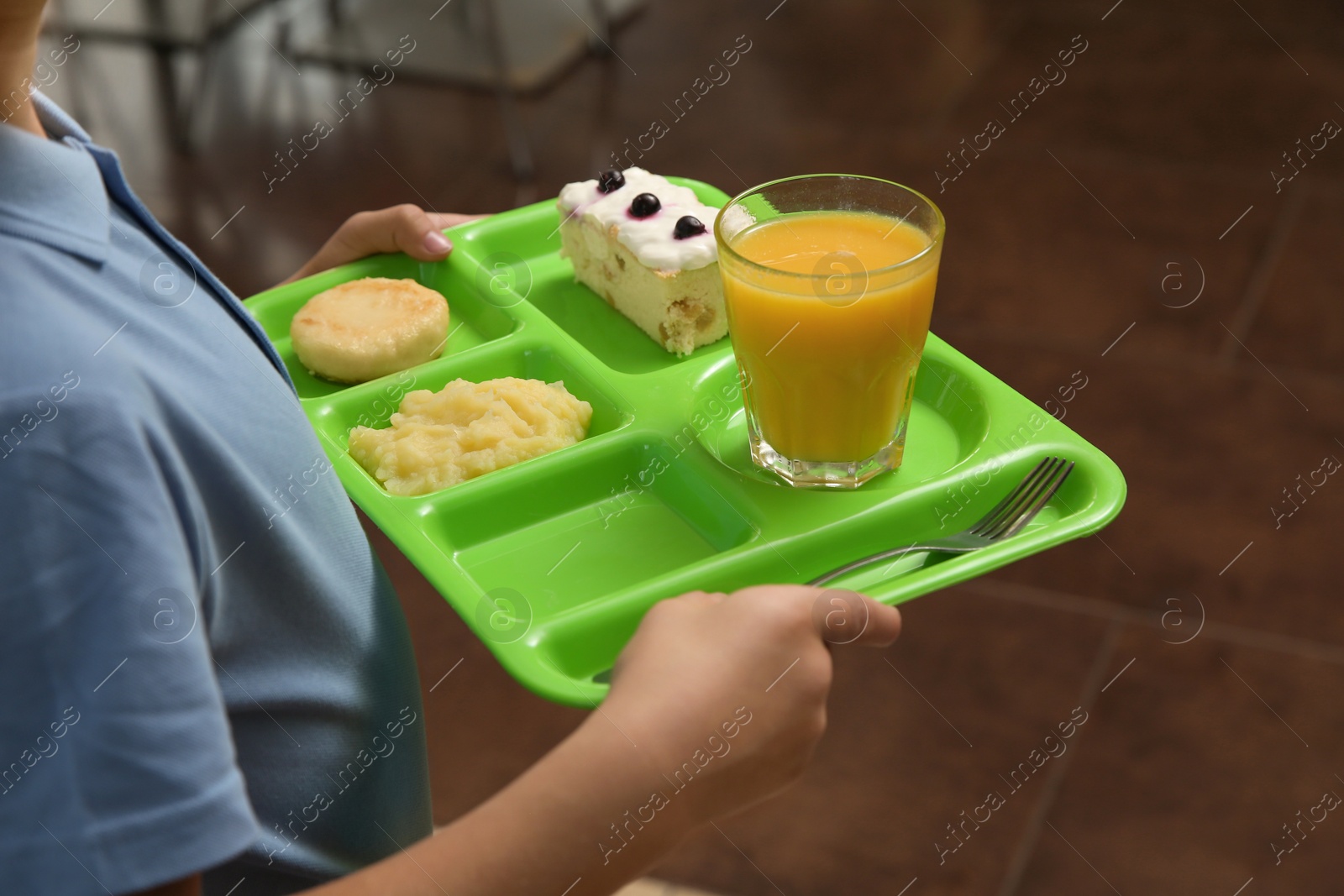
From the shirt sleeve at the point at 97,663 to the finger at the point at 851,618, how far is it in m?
0.37

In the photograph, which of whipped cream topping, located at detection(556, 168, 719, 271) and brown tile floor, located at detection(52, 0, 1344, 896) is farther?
brown tile floor, located at detection(52, 0, 1344, 896)

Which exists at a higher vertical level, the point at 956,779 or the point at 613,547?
the point at 613,547

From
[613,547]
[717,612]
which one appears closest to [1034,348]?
[613,547]

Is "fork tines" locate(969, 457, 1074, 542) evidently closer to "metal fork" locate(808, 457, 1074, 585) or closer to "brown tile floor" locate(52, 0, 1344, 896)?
"metal fork" locate(808, 457, 1074, 585)

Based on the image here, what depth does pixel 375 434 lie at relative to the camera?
3.65 feet

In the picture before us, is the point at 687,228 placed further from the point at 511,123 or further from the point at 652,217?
the point at 511,123

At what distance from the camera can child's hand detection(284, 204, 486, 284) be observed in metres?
1.31

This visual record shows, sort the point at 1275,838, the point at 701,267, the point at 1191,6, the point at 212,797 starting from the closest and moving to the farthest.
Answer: the point at 212,797, the point at 701,267, the point at 1275,838, the point at 1191,6

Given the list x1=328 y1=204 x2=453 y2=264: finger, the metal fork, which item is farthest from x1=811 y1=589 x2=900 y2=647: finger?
x1=328 y1=204 x2=453 y2=264: finger

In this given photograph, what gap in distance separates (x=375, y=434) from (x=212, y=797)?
1.80ft

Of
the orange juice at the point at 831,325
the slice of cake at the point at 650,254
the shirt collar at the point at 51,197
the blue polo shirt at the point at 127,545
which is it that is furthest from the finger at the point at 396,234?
the shirt collar at the point at 51,197

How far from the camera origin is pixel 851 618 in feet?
2.59

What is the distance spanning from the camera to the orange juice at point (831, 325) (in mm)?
1017

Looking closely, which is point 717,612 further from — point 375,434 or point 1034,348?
point 1034,348
